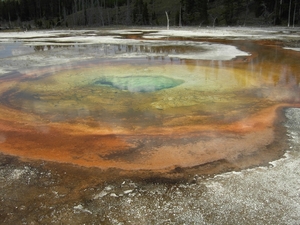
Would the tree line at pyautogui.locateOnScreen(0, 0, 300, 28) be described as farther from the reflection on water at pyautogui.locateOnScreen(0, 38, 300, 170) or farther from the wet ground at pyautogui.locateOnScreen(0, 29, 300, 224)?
the wet ground at pyautogui.locateOnScreen(0, 29, 300, 224)

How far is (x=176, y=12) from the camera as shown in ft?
160

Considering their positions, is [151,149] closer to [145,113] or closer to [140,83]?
[145,113]

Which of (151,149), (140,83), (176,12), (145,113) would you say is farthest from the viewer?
(176,12)

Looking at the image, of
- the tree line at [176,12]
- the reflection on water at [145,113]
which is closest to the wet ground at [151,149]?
the reflection on water at [145,113]

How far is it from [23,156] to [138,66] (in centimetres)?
707

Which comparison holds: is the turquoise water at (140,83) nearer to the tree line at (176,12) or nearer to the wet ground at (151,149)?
the wet ground at (151,149)

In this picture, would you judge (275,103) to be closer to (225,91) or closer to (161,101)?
(225,91)

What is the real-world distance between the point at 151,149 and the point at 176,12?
4785 cm

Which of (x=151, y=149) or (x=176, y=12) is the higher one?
(x=176, y=12)

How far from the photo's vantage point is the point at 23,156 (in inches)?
167

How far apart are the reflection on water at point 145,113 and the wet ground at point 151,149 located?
0.08ft

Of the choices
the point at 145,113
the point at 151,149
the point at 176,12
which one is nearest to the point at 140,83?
the point at 145,113

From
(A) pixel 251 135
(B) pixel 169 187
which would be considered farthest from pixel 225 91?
(B) pixel 169 187

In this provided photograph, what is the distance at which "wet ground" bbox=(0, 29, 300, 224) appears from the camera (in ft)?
9.96
